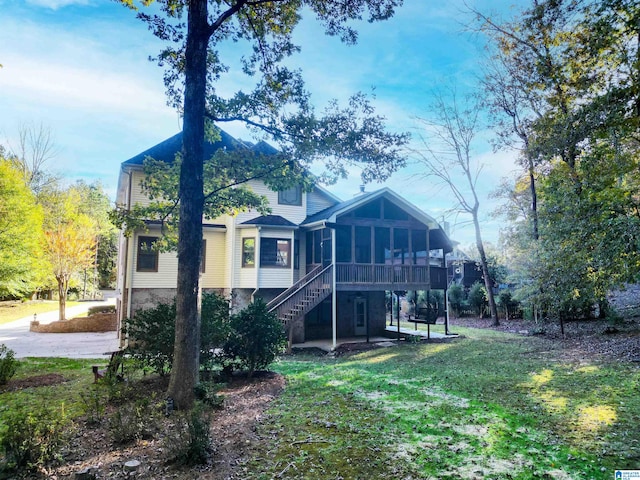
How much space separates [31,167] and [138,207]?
109ft

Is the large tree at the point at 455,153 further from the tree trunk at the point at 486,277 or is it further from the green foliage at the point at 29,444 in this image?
the green foliage at the point at 29,444

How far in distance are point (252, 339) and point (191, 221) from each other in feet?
11.7

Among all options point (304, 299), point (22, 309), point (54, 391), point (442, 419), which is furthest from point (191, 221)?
point (22, 309)

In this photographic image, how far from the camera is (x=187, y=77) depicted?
703 cm

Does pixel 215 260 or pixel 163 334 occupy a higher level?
pixel 215 260

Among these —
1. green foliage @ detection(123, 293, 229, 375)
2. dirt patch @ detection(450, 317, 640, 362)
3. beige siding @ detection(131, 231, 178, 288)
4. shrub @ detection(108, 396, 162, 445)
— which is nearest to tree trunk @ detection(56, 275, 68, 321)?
beige siding @ detection(131, 231, 178, 288)

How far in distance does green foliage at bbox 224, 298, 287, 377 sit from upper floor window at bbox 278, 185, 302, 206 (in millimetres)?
9697

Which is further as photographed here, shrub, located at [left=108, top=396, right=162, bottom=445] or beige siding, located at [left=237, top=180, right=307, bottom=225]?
beige siding, located at [left=237, top=180, right=307, bottom=225]

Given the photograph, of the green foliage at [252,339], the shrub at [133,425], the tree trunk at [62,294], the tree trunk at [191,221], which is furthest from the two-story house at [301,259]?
the tree trunk at [62,294]

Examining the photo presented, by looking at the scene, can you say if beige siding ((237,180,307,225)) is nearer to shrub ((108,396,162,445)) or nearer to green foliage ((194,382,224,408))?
green foliage ((194,382,224,408))

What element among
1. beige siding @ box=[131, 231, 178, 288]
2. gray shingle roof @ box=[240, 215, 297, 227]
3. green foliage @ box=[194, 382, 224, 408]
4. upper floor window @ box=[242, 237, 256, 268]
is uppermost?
gray shingle roof @ box=[240, 215, 297, 227]

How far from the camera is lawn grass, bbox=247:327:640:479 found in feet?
14.4

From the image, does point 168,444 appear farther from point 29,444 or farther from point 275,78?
point 275,78

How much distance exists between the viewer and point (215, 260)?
17.3 metres
